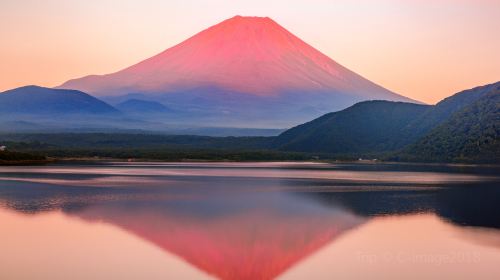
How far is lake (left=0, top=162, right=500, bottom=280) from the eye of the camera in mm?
21875

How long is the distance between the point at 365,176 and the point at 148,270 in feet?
144

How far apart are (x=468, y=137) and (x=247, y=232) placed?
227 feet

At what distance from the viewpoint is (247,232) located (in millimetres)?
28812

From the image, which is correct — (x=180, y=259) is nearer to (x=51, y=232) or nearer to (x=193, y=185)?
(x=51, y=232)

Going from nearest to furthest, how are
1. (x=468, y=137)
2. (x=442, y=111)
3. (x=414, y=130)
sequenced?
(x=468, y=137), (x=414, y=130), (x=442, y=111)

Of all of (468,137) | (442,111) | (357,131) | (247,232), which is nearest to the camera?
(247,232)

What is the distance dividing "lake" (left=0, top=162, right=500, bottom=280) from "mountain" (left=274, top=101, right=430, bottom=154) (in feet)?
232

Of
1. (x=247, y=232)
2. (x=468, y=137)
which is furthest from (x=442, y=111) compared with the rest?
(x=247, y=232)

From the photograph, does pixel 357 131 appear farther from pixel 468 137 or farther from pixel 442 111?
pixel 468 137

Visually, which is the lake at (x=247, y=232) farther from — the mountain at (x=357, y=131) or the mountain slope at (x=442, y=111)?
the mountain at (x=357, y=131)

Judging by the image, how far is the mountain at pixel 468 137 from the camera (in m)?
88.5

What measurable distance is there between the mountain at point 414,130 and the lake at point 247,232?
1719 inches

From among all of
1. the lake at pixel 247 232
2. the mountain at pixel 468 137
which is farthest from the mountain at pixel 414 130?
the lake at pixel 247 232

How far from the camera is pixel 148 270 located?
70.8ft
